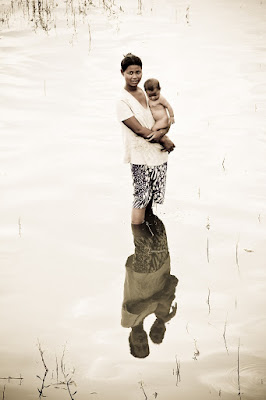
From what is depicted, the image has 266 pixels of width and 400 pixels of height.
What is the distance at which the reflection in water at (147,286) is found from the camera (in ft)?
10.2

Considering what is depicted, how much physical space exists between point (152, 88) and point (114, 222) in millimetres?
1363

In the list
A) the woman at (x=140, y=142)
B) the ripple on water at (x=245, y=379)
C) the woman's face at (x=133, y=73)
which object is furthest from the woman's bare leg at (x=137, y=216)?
the ripple on water at (x=245, y=379)

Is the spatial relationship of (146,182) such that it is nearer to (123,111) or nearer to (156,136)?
(156,136)

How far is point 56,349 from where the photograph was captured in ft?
9.63

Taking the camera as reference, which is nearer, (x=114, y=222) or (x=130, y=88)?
(x=130, y=88)

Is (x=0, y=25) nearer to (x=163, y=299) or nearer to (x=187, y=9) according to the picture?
(x=187, y=9)

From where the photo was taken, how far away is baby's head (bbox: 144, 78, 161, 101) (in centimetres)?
376

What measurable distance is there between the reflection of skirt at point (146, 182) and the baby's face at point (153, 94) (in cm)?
57

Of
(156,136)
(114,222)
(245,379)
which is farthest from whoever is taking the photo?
(114,222)

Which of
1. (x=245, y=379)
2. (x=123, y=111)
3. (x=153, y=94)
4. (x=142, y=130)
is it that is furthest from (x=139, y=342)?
(x=153, y=94)

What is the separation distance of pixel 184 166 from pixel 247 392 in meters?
3.45

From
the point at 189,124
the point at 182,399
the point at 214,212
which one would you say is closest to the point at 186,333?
the point at 182,399

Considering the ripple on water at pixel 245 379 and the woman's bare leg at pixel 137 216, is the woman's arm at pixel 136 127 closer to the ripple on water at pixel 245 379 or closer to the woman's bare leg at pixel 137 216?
the woman's bare leg at pixel 137 216

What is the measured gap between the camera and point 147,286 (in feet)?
12.0
